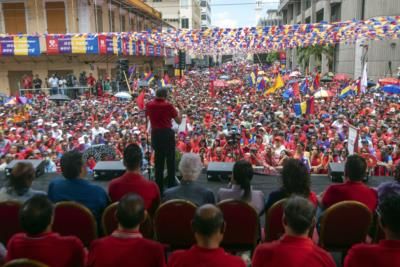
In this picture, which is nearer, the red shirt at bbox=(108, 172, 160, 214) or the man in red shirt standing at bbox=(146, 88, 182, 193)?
the red shirt at bbox=(108, 172, 160, 214)

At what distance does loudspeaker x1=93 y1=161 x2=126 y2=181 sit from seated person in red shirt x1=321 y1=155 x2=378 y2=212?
13.5ft

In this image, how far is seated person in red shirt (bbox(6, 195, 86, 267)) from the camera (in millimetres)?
2756

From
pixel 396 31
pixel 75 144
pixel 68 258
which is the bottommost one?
pixel 75 144

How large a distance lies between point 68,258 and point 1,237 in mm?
1326

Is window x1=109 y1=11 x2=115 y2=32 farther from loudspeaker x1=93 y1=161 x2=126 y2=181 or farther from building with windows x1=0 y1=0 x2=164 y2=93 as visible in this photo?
loudspeaker x1=93 y1=161 x2=126 y2=181

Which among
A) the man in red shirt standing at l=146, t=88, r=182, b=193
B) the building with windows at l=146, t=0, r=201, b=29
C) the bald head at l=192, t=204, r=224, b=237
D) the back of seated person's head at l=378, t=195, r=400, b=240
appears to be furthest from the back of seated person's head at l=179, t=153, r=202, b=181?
the building with windows at l=146, t=0, r=201, b=29

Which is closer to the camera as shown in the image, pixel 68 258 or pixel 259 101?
pixel 68 258

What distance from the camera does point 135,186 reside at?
4113mm

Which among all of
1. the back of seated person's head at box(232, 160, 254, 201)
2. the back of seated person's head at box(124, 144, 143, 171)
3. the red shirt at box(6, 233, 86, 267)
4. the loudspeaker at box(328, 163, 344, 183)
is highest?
the back of seated person's head at box(124, 144, 143, 171)

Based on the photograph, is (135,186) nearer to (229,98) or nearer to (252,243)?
(252,243)

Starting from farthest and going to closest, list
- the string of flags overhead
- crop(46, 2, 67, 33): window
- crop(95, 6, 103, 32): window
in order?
crop(95, 6, 103, 32): window < crop(46, 2, 67, 33): window < the string of flags overhead

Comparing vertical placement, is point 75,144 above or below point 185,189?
below

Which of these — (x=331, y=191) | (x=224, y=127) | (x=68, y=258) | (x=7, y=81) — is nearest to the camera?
(x=68, y=258)

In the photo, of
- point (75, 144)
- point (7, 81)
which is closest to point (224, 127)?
point (75, 144)
